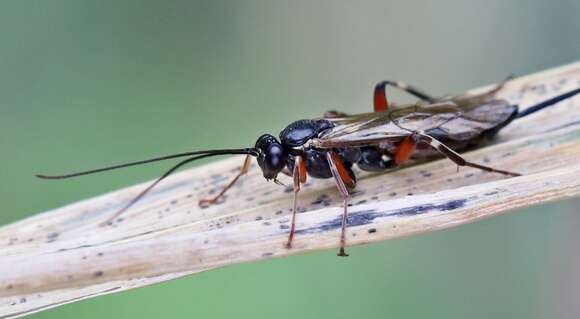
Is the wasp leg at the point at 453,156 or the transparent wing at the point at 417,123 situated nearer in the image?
the wasp leg at the point at 453,156

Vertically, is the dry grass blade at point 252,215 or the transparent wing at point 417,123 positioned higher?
the transparent wing at point 417,123

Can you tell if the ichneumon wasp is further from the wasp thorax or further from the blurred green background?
the blurred green background

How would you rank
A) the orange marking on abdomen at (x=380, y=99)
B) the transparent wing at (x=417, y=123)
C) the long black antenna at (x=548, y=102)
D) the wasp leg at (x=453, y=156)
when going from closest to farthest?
the wasp leg at (x=453, y=156)
the long black antenna at (x=548, y=102)
the transparent wing at (x=417, y=123)
the orange marking on abdomen at (x=380, y=99)

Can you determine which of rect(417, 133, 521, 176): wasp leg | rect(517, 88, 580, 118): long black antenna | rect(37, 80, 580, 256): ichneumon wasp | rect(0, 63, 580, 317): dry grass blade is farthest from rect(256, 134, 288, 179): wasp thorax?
rect(517, 88, 580, 118): long black antenna

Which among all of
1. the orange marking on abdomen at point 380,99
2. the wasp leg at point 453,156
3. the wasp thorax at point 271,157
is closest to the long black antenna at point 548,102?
the wasp leg at point 453,156

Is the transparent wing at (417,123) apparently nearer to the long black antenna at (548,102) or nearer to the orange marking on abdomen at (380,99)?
the long black antenna at (548,102)

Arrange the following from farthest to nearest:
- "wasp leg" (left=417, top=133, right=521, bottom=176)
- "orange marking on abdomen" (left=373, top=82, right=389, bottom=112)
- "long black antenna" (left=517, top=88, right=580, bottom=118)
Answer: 1. "orange marking on abdomen" (left=373, top=82, right=389, bottom=112)
2. "long black antenna" (left=517, top=88, right=580, bottom=118)
3. "wasp leg" (left=417, top=133, right=521, bottom=176)

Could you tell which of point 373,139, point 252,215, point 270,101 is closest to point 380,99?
point 373,139
